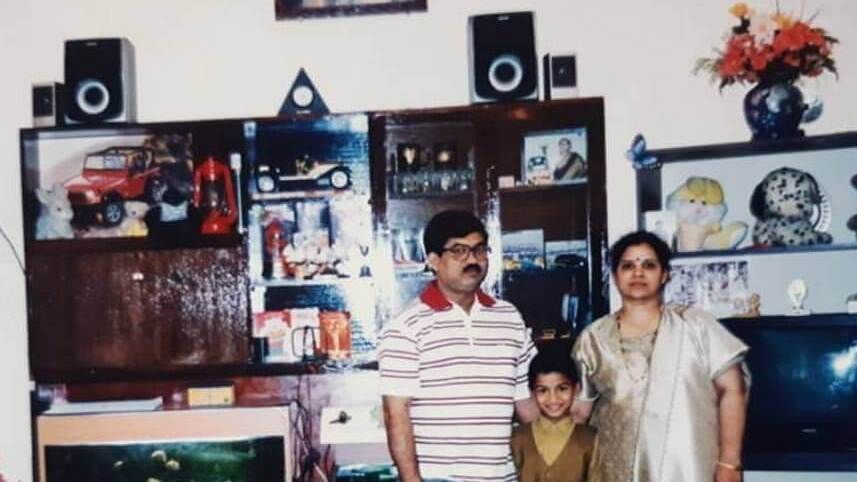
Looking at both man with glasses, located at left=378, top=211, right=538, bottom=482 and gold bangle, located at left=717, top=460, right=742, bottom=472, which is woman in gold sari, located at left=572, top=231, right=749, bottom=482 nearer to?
gold bangle, located at left=717, top=460, right=742, bottom=472

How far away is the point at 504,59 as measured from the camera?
11.0 feet

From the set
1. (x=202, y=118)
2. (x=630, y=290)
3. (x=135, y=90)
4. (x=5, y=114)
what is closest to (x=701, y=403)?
(x=630, y=290)

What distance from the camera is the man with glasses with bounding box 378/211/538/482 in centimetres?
248

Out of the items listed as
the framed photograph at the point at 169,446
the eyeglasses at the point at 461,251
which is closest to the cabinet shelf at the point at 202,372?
the framed photograph at the point at 169,446

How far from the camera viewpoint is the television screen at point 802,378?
121 inches

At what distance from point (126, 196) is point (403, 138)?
1202 mm

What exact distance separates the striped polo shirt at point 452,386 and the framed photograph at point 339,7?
1.62 m

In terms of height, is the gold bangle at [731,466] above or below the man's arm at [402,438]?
below

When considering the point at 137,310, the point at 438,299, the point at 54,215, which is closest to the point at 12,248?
the point at 54,215

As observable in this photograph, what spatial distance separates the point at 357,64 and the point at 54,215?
1.44 metres

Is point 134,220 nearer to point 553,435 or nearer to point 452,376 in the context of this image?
point 452,376

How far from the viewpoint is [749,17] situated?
10.9ft

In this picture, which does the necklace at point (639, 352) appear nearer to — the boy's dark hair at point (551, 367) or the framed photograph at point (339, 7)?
the boy's dark hair at point (551, 367)

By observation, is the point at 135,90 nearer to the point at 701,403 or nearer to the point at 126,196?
the point at 126,196
